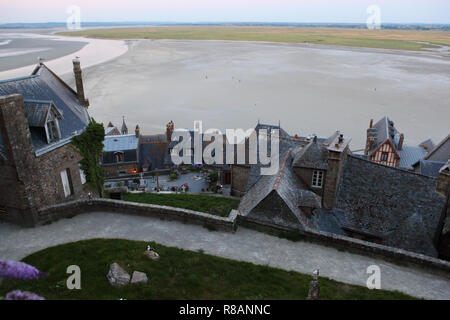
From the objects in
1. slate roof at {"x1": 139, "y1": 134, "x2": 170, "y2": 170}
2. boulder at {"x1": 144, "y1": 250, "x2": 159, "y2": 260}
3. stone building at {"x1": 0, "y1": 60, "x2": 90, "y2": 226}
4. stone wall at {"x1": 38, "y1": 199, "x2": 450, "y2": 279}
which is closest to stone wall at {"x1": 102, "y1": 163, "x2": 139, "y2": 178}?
slate roof at {"x1": 139, "y1": 134, "x2": 170, "y2": 170}

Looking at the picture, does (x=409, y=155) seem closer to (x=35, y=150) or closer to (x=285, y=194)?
(x=285, y=194)

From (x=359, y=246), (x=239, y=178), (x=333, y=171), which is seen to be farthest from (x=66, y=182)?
(x=359, y=246)

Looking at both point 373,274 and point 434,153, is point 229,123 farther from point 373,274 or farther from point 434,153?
point 373,274

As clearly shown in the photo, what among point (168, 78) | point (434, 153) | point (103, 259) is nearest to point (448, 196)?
point (434, 153)

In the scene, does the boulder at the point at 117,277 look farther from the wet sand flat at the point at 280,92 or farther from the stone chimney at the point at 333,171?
the wet sand flat at the point at 280,92

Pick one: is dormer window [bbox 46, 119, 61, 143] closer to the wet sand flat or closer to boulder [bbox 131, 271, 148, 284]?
boulder [bbox 131, 271, 148, 284]

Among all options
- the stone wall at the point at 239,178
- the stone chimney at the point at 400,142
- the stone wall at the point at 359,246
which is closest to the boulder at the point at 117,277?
the stone wall at the point at 359,246
